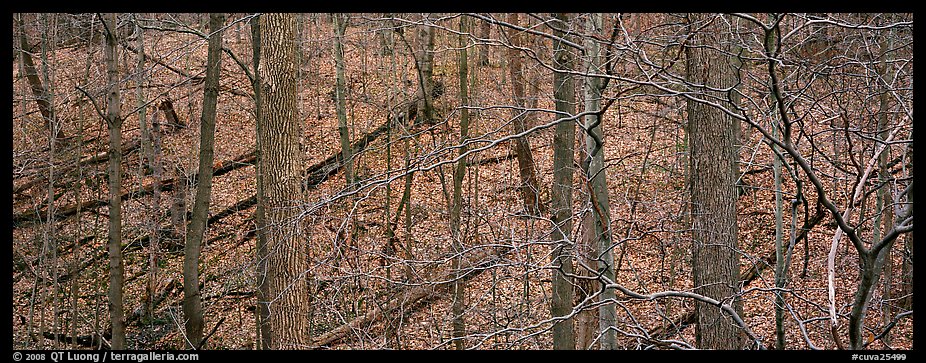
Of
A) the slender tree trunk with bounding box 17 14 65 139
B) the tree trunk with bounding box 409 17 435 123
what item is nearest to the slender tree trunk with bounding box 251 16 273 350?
the slender tree trunk with bounding box 17 14 65 139

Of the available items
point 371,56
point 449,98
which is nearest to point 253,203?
point 449,98

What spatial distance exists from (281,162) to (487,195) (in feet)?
23.9

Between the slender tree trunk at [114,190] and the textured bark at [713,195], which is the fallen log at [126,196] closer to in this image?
the slender tree trunk at [114,190]

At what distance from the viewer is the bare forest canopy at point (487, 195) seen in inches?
199

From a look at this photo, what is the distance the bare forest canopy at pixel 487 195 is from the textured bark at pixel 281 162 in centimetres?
2

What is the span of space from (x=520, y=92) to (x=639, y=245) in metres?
3.87

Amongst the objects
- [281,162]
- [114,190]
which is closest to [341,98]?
[114,190]

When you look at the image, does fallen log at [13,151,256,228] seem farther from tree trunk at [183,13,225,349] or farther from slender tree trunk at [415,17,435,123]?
tree trunk at [183,13,225,349]

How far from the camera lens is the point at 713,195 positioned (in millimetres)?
7164

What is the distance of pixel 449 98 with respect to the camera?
18281 millimetres

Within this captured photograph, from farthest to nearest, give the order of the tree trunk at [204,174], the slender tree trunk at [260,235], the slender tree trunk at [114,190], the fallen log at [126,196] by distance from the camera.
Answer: the fallen log at [126,196] → the tree trunk at [204,174] → the slender tree trunk at [114,190] → the slender tree trunk at [260,235]

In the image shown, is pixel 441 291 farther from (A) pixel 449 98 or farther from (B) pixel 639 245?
(A) pixel 449 98

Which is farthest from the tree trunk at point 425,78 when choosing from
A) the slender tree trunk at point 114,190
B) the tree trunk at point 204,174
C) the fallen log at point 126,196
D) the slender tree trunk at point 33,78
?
the slender tree trunk at point 114,190

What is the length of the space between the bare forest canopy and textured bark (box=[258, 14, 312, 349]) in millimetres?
23
